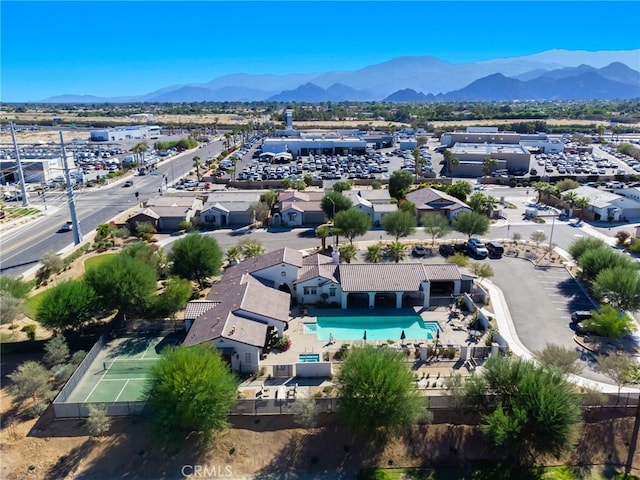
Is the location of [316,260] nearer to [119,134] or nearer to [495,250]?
[495,250]

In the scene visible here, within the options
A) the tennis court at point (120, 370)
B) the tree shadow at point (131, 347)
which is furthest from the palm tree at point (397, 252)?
the tree shadow at point (131, 347)

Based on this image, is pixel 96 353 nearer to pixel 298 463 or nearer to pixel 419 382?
pixel 298 463

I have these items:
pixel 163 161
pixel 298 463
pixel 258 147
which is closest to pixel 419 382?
pixel 298 463

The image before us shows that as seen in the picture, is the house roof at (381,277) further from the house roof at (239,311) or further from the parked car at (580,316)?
the parked car at (580,316)

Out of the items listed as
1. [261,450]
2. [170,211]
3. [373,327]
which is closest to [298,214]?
[170,211]

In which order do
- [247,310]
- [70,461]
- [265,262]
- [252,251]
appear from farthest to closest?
[252,251] → [265,262] → [247,310] → [70,461]
